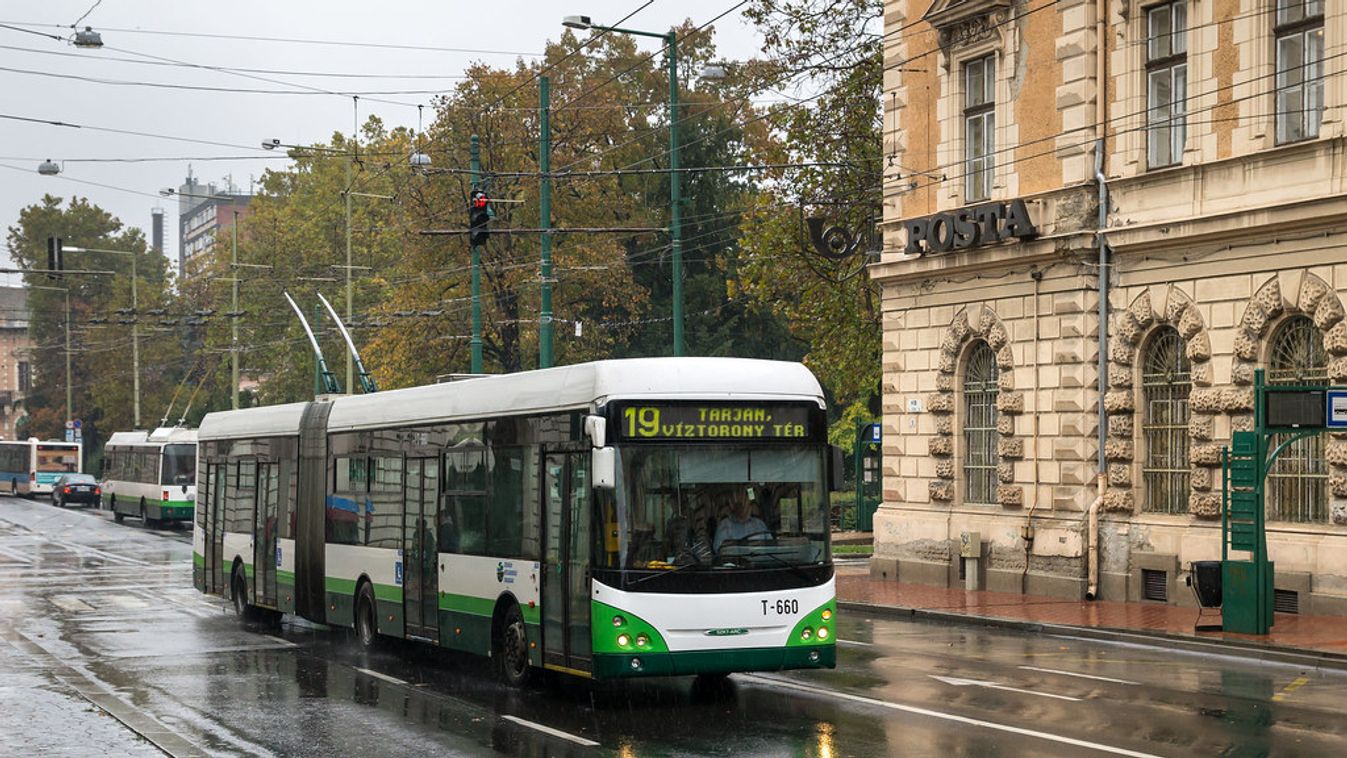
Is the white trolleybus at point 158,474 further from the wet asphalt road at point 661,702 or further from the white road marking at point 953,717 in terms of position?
the white road marking at point 953,717

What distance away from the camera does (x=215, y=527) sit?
27.0 meters

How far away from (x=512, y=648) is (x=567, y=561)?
66.3 inches

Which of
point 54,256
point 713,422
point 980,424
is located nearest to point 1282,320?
point 980,424

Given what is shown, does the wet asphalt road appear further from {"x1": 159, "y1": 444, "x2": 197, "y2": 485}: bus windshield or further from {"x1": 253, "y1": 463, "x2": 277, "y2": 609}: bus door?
{"x1": 159, "y1": 444, "x2": 197, "y2": 485}: bus windshield

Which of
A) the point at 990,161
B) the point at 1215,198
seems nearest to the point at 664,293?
the point at 990,161

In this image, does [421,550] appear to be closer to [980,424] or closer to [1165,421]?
[1165,421]

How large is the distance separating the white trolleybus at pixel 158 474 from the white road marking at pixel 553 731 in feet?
136

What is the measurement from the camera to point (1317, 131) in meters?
23.2

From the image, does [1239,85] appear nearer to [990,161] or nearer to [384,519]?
[990,161]

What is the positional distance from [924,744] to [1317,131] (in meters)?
13.3

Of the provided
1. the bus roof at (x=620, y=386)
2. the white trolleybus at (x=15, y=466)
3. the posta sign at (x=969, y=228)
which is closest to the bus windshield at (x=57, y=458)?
the white trolleybus at (x=15, y=466)

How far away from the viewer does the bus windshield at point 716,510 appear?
587 inches

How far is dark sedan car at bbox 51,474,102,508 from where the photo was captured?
2911 inches

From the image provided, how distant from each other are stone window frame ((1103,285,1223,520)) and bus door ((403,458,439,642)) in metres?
11.1
